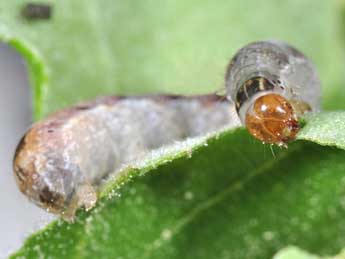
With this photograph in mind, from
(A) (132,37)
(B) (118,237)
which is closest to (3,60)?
(A) (132,37)

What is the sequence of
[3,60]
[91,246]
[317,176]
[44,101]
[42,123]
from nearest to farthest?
1. [91,246]
2. [317,176]
3. [42,123]
4. [44,101]
5. [3,60]

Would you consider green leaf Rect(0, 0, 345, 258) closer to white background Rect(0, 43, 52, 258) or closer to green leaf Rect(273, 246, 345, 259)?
green leaf Rect(273, 246, 345, 259)

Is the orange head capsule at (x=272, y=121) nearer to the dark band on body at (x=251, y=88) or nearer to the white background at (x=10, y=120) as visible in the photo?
the dark band on body at (x=251, y=88)

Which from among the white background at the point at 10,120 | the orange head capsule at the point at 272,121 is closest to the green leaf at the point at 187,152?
the orange head capsule at the point at 272,121

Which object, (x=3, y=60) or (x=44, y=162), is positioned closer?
(x=44, y=162)

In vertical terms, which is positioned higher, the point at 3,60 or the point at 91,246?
the point at 91,246

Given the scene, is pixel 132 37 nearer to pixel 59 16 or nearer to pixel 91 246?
pixel 59 16

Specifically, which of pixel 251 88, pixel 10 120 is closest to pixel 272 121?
pixel 251 88
